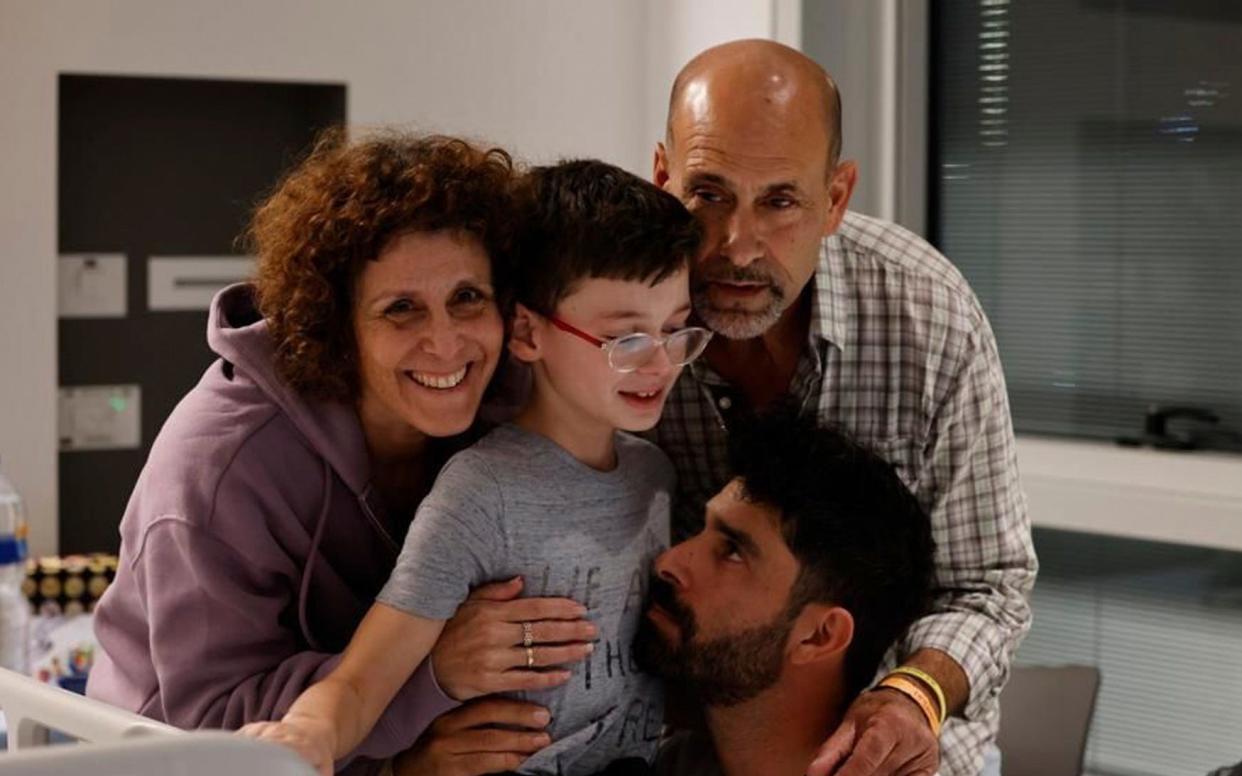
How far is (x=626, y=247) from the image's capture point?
72.6 inches

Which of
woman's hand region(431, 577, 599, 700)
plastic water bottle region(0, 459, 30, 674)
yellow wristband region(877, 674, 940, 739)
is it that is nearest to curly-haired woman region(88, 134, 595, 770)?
woman's hand region(431, 577, 599, 700)

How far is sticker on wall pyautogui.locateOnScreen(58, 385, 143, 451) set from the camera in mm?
3715

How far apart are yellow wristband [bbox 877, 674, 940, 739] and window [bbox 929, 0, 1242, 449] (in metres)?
1.61

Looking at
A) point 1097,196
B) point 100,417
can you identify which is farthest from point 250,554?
point 1097,196

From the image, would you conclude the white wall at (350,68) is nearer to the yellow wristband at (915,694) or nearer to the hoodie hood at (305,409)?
the hoodie hood at (305,409)

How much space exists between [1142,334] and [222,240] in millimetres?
1860

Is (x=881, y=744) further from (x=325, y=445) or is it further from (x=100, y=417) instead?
(x=100, y=417)

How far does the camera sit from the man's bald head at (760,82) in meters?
2.13

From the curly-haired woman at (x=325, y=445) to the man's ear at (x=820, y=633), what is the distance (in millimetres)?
328

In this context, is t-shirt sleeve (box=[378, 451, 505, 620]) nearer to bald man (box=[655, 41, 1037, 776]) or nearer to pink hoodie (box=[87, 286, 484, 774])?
pink hoodie (box=[87, 286, 484, 774])

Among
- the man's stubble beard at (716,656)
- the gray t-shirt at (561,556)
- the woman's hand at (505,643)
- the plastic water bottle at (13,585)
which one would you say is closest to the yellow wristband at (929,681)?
the man's stubble beard at (716,656)

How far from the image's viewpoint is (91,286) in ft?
12.2

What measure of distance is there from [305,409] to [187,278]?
2070 mm

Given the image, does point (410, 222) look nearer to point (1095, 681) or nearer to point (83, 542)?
point (1095, 681)
